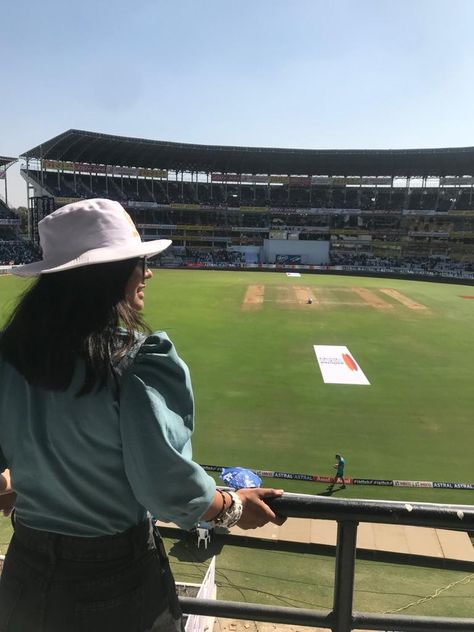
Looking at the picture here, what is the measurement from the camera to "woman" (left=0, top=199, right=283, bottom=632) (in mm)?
1420

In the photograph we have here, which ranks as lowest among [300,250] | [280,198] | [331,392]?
[300,250]

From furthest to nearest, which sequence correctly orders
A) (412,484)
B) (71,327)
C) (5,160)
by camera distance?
(5,160) < (412,484) < (71,327)

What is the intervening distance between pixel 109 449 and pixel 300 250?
243 feet

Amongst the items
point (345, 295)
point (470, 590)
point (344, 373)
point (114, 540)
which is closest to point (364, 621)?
Answer: point (114, 540)

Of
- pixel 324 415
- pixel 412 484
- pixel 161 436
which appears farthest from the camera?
pixel 324 415

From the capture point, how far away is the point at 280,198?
82.4 metres

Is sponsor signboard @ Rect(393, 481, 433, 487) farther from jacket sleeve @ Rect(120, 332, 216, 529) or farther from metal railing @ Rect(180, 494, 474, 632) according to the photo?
jacket sleeve @ Rect(120, 332, 216, 529)

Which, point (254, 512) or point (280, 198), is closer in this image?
point (254, 512)

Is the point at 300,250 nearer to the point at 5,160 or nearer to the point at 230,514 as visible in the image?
the point at 5,160

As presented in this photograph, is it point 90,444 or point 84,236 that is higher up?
point 84,236

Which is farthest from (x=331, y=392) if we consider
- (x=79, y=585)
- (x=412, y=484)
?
(x=79, y=585)

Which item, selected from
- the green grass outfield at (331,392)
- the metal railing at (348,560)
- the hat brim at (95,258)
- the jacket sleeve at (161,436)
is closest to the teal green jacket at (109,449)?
the jacket sleeve at (161,436)

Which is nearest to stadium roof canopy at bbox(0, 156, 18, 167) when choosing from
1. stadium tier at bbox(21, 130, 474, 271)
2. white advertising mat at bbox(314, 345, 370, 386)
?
stadium tier at bbox(21, 130, 474, 271)

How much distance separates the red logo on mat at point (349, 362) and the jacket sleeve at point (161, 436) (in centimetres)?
1938
